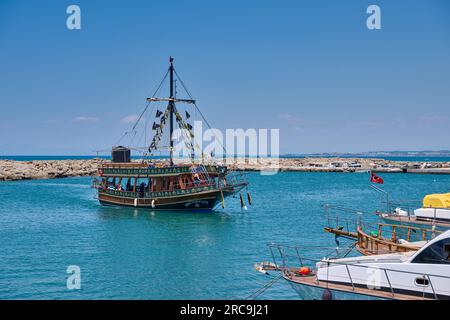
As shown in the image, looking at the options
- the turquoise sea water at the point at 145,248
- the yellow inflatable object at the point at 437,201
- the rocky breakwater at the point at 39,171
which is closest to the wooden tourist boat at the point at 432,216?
the yellow inflatable object at the point at 437,201

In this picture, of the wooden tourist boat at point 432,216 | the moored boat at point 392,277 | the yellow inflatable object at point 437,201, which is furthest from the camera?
the yellow inflatable object at point 437,201

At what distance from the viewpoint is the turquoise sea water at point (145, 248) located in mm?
21594

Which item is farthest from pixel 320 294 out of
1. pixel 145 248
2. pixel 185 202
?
pixel 185 202

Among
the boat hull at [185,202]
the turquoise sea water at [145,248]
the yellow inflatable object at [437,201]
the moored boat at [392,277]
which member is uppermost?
the yellow inflatable object at [437,201]

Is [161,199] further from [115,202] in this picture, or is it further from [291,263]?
[291,263]

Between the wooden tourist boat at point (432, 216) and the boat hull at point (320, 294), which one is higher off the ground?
the wooden tourist boat at point (432, 216)

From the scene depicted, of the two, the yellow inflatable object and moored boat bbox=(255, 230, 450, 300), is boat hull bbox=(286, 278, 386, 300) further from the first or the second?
the yellow inflatable object

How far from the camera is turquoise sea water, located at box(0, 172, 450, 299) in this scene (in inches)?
850

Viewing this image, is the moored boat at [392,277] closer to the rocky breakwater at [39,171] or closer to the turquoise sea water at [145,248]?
the turquoise sea water at [145,248]

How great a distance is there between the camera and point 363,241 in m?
20.8

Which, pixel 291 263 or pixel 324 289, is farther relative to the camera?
pixel 291 263

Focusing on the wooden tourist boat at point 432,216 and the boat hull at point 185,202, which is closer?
the wooden tourist boat at point 432,216
